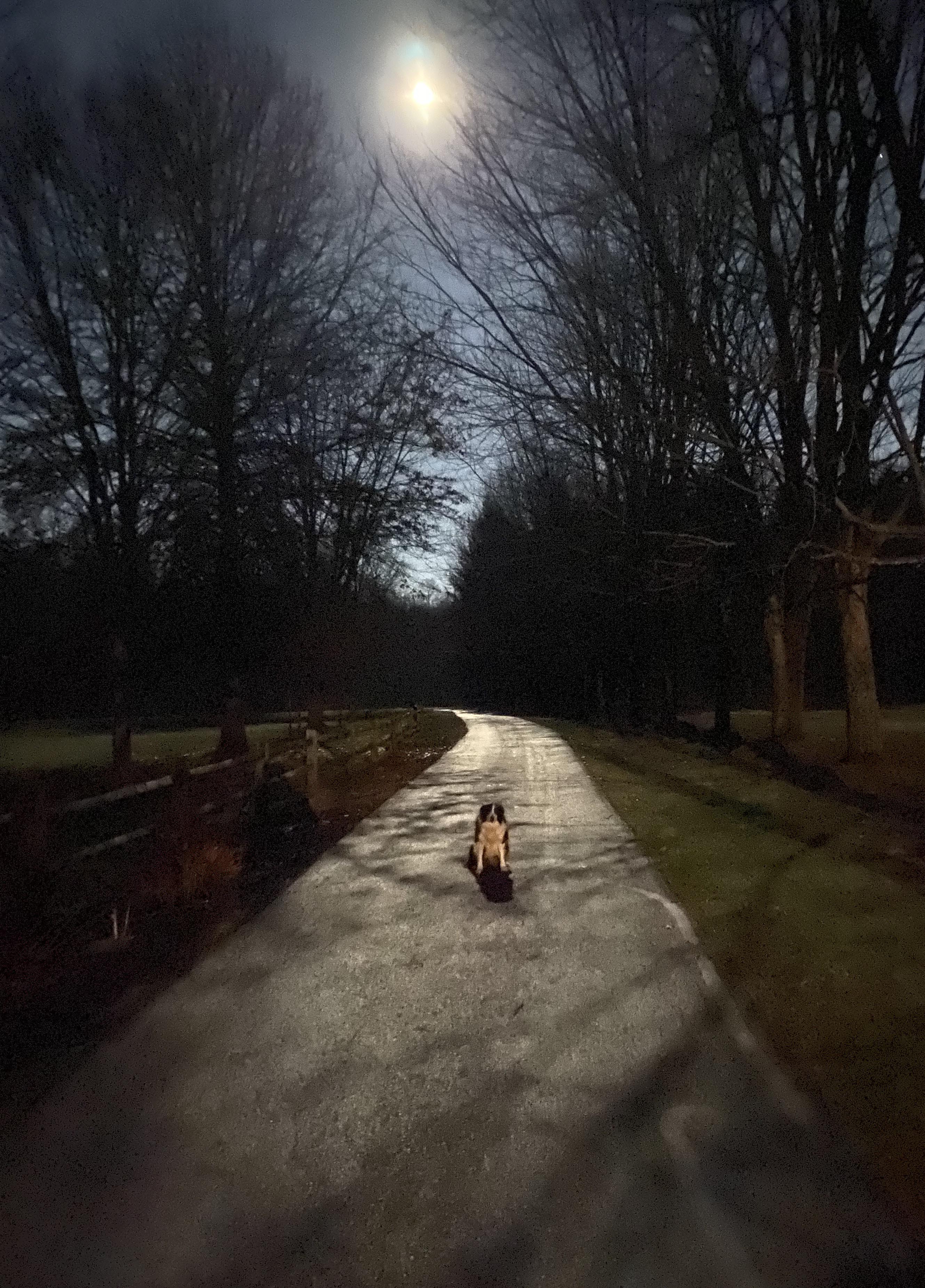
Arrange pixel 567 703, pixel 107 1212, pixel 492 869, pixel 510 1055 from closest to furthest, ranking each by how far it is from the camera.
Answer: pixel 107 1212
pixel 510 1055
pixel 492 869
pixel 567 703

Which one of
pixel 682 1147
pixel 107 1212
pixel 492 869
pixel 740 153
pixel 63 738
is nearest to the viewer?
pixel 107 1212

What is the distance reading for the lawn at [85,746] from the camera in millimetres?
22141

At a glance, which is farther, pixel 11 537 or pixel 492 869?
pixel 11 537

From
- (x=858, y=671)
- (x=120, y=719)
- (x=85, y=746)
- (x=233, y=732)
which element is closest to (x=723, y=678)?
(x=858, y=671)

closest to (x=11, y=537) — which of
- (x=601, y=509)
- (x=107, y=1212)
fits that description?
(x=601, y=509)

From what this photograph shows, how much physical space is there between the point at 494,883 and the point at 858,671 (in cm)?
1104

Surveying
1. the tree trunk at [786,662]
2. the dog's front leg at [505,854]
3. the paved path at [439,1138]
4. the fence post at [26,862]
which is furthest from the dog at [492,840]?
the tree trunk at [786,662]

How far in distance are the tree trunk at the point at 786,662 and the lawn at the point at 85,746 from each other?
12194 mm

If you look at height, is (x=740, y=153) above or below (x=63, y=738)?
above

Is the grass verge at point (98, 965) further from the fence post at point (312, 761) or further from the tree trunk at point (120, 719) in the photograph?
the tree trunk at point (120, 719)

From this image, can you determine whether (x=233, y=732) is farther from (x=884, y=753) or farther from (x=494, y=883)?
(x=884, y=753)

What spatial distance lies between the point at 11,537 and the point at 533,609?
32802mm

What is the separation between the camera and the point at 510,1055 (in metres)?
5.42

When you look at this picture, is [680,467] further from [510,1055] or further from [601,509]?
[510,1055]
